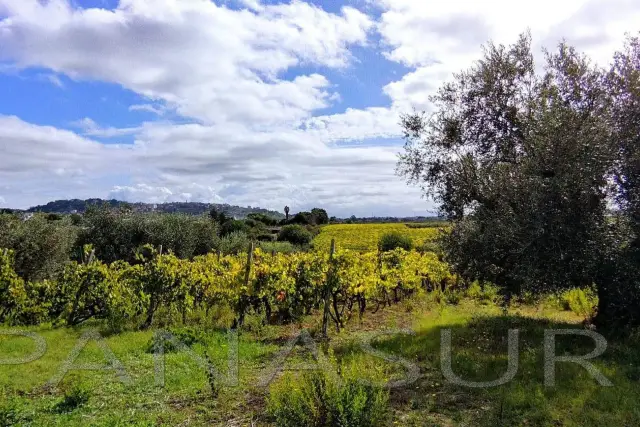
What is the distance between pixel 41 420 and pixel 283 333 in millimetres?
5931

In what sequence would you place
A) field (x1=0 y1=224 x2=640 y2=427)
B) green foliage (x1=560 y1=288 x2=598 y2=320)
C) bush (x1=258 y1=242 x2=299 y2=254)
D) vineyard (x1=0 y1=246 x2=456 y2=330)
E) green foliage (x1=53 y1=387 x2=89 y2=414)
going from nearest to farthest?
field (x1=0 y1=224 x2=640 y2=427), green foliage (x1=53 y1=387 x2=89 y2=414), vineyard (x1=0 y1=246 x2=456 y2=330), green foliage (x1=560 y1=288 x2=598 y2=320), bush (x1=258 y1=242 x2=299 y2=254)

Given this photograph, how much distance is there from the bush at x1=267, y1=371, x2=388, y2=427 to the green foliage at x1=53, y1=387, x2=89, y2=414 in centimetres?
245

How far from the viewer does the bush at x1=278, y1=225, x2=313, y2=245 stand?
43125mm

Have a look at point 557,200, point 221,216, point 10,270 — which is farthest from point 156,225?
point 221,216

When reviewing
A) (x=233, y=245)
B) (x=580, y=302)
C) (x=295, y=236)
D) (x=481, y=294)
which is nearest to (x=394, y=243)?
(x=233, y=245)

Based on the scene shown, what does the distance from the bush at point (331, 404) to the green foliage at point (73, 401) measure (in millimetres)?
2449

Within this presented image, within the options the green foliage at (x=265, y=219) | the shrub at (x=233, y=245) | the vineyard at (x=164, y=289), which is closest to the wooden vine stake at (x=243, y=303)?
the vineyard at (x=164, y=289)

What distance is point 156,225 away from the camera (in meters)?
28.2

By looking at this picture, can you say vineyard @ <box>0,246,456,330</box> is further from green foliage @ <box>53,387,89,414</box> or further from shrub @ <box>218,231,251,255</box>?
shrub @ <box>218,231,251,255</box>

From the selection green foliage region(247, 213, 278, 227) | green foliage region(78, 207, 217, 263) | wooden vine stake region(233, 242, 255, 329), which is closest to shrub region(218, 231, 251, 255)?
green foliage region(78, 207, 217, 263)

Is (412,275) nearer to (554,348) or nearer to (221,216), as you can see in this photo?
(554,348)

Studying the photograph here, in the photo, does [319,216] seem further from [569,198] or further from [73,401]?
[73,401]

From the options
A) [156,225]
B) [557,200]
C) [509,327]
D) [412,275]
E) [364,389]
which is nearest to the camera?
[364,389]

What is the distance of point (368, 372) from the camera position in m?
5.60
